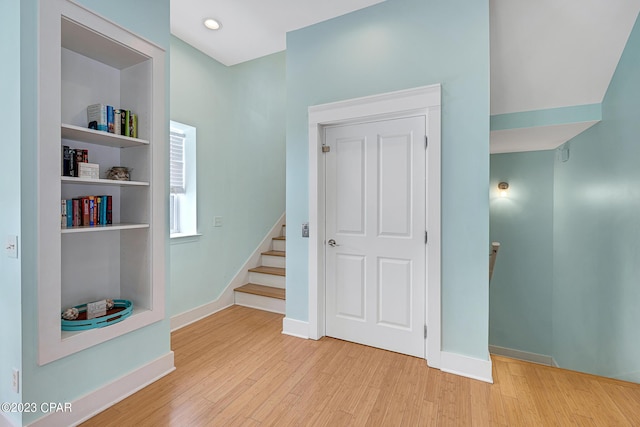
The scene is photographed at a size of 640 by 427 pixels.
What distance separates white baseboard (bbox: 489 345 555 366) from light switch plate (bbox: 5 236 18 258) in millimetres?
5347

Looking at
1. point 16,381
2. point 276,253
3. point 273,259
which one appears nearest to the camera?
point 16,381

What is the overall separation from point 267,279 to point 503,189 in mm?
3626

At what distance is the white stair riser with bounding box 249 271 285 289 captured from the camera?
12.2ft

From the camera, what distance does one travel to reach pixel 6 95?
1.59m

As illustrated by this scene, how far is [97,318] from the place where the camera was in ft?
6.13

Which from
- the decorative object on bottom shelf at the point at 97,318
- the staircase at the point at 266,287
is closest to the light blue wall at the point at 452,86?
the staircase at the point at 266,287

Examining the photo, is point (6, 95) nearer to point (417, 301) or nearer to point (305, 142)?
point (305, 142)

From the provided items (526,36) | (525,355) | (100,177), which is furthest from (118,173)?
(525,355)

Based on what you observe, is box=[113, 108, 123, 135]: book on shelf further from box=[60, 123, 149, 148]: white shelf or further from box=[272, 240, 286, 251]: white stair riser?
box=[272, 240, 286, 251]: white stair riser

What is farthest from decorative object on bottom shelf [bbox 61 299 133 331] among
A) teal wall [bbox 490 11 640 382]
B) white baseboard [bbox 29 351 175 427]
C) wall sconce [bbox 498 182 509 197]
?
wall sconce [bbox 498 182 509 197]

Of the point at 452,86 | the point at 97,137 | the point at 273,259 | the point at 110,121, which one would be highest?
the point at 452,86

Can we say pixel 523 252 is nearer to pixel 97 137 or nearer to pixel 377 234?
pixel 377 234

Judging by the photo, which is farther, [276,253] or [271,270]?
[276,253]

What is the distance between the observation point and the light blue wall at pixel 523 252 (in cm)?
403
